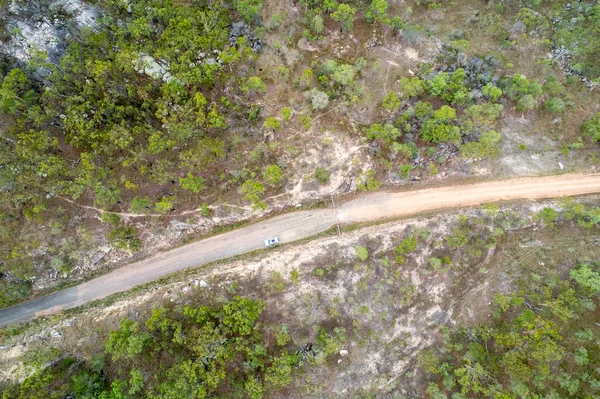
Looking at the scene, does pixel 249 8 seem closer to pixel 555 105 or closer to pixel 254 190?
pixel 254 190

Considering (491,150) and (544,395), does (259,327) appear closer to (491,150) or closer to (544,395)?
(544,395)

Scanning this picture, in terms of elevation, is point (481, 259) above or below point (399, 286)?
above

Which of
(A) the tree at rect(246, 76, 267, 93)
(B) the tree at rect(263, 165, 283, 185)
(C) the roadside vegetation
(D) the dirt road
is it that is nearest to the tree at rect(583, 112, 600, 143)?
(C) the roadside vegetation

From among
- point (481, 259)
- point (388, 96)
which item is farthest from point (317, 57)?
point (481, 259)

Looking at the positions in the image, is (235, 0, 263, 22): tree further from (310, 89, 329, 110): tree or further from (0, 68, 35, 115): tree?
(0, 68, 35, 115): tree

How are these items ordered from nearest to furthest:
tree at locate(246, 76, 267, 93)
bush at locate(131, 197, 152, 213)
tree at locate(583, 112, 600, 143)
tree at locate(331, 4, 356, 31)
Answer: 1. bush at locate(131, 197, 152, 213)
2. tree at locate(583, 112, 600, 143)
3. tree at locate(246, 76, 267, 93)
4. tree at locate(331, 4, 356, 31)

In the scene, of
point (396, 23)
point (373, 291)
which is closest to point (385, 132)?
point (396, 23)
